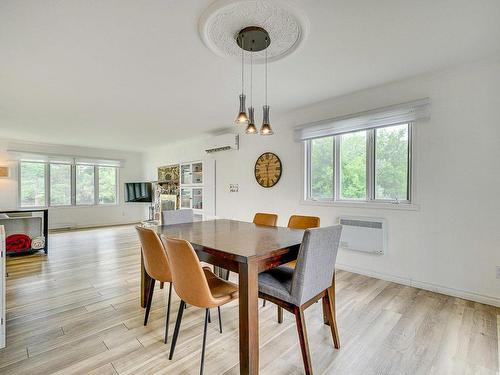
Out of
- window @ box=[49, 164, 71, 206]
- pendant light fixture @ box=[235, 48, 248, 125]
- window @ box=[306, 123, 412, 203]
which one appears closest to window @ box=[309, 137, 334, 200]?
window @ box=[306, 123, 412, 203]

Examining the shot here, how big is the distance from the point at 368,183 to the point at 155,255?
8.81 ft

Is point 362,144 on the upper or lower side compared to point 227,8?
lower

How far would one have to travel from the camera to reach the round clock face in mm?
4215

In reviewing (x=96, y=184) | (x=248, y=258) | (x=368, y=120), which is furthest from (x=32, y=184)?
(x=368, y=120)

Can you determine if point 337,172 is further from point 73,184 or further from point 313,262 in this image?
point 73,184

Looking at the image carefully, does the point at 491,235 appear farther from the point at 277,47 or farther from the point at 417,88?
the point at 277,47

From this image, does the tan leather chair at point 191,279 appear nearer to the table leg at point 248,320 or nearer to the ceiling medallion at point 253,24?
the table leg at point 248,320

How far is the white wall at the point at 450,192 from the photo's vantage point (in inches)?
96.0

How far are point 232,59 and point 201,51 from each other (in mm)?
297

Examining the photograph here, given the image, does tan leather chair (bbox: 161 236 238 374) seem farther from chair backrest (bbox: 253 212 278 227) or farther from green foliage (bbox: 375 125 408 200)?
green foliage (bbox: 375 125 408 200)

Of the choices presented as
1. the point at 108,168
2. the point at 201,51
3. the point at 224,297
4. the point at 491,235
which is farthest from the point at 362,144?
the point at 108,168

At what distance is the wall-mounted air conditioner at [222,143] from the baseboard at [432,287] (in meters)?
2.91

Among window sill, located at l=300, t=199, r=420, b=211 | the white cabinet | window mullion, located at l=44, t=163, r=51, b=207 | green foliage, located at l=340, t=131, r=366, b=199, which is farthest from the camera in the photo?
window mullion, located at l=44, t=163, r=51, b=207

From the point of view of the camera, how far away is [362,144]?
3336mm
